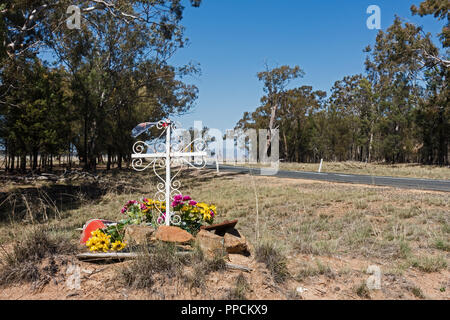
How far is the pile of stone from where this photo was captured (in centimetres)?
380

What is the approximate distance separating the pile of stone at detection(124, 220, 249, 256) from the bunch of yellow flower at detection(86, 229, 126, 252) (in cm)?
21

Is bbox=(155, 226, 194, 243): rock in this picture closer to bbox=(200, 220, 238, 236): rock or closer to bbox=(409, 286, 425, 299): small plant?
bbox=(200, 220, 238, 236): rock

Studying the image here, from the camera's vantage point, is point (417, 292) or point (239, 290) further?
point (417, 292)

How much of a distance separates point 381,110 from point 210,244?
146 ft

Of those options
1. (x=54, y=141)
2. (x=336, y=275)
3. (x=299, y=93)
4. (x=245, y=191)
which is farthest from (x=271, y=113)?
(x=336, y=275)

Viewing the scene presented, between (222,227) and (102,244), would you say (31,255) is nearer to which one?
(102,244)

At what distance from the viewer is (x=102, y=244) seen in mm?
3793

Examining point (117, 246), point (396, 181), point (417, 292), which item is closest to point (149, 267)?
point (117, 246)

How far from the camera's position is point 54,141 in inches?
901

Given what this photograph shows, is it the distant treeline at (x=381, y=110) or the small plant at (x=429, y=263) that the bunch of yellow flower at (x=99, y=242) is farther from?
the distant treeline at (x=381, y=110)

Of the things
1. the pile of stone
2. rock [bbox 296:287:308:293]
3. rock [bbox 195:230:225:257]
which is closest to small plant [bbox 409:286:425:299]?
rock [bbox 296:287:308:293]

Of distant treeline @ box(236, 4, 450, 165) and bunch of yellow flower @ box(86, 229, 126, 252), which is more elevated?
distant treeline @ box(236, 4, 450, 165)
